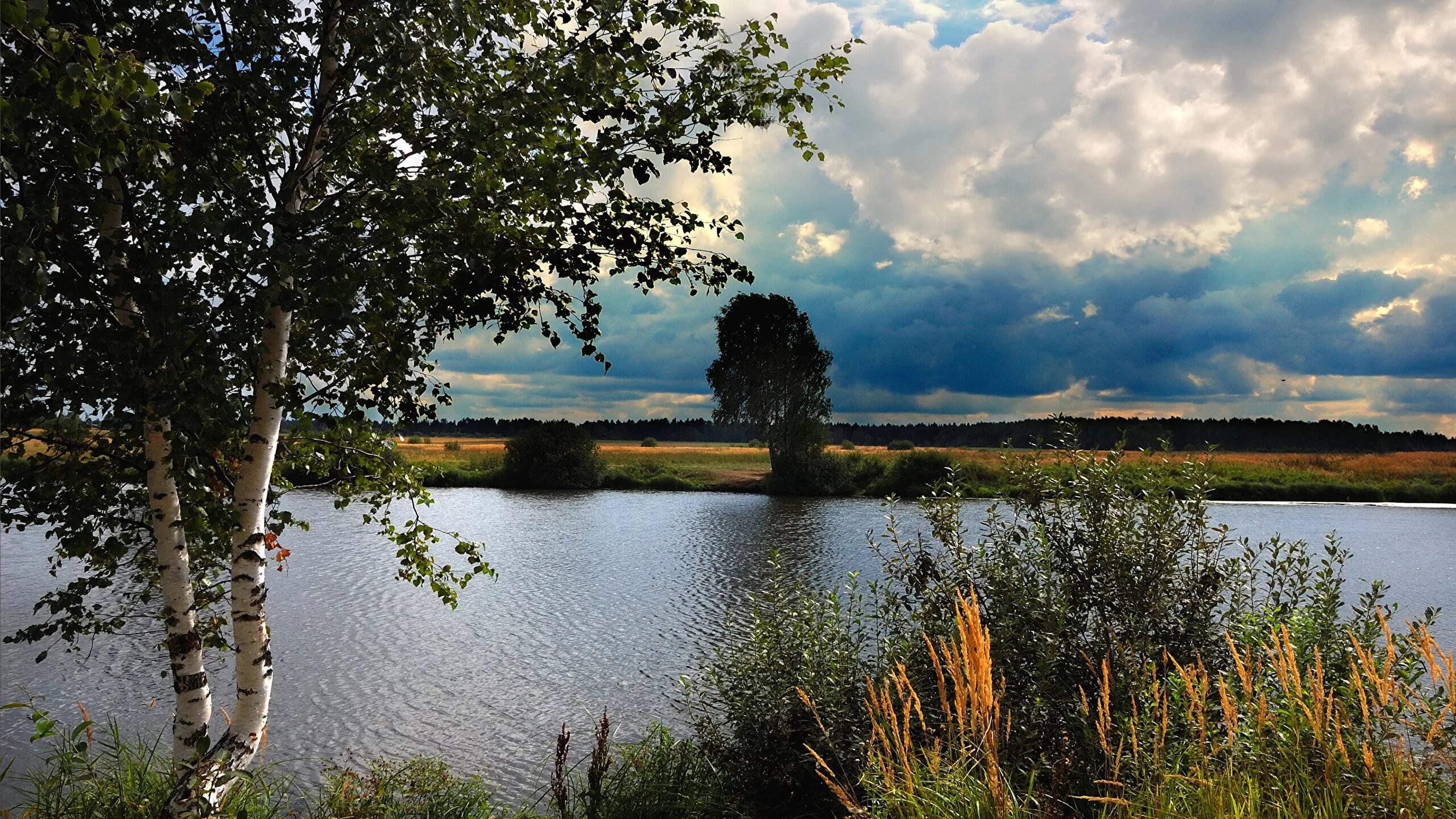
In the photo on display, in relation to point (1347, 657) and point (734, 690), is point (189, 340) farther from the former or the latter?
point (1347, 657)

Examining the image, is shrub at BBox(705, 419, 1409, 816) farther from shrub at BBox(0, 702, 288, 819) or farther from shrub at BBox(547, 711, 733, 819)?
shrub at BBox(0, 702, 288, 819)

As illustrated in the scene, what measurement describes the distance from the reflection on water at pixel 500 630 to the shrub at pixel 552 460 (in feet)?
47.9

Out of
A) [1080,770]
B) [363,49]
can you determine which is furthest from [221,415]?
[1080,770]

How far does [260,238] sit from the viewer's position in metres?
4.00

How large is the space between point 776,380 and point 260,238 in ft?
122

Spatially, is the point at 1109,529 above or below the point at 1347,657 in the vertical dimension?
above

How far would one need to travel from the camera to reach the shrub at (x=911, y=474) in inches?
1501

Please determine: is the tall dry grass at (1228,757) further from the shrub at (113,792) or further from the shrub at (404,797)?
the shrub at (113,792)

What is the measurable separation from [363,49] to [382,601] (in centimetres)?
1241

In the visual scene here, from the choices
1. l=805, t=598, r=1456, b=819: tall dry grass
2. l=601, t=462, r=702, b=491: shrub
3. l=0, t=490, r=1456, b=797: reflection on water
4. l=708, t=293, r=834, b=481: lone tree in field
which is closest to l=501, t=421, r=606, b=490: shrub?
l=601, t=462, r=702, b=491: shrub

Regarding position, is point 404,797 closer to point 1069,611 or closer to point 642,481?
point 1069,611

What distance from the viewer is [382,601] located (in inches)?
587

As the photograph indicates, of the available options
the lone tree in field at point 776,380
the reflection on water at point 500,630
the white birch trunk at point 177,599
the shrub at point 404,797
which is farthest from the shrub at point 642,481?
the white birch trunk at point 177,599

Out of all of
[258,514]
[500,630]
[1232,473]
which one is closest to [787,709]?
[258,514]
